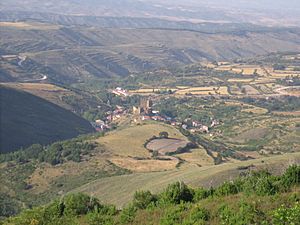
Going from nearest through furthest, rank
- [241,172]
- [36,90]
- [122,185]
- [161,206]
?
1. [161,206]
2. [241,172]
3. [122,185]
4. [36,90]

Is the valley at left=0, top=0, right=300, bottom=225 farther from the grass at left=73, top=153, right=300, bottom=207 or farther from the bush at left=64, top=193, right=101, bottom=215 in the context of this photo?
the bush at left=64, top=193, right=101, bottom=215

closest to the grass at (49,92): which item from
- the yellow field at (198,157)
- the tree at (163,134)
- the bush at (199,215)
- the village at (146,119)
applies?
the village at (146,119)

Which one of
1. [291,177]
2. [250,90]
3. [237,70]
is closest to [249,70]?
[237,70]

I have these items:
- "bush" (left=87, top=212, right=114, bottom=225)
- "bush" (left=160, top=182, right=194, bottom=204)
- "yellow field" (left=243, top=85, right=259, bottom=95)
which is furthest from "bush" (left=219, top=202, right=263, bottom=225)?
"yellow field" (left=243, top=85, right=259, bottom=95)

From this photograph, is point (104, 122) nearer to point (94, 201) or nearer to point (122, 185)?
point (122, 185)

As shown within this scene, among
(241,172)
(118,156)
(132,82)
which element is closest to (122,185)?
(241,172)

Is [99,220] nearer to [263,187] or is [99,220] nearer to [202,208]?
[202,208]
